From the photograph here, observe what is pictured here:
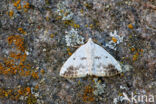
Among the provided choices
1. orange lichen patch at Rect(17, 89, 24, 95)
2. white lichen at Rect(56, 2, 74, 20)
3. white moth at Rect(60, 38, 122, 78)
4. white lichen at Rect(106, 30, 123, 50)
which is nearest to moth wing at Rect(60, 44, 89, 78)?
white moth at Rect(60, 38, 122, 78)

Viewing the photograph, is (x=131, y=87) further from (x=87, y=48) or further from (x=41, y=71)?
(x=41, y=71)

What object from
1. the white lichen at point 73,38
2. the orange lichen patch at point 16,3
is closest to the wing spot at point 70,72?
the white lichen at point 73,38

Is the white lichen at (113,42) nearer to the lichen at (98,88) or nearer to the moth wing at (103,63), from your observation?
the moth wing at (103,63)

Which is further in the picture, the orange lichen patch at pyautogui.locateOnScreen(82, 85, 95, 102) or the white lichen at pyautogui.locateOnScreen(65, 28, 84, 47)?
the white lichen at pyautogui.locateOnScreen(65, 28, 84, 47)

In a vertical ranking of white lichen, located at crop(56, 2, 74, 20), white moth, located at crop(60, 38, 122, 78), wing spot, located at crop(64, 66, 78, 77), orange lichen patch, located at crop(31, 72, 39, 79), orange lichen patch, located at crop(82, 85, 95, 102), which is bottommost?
orange lichen patch, located at crop(82, 85, 95, 102)

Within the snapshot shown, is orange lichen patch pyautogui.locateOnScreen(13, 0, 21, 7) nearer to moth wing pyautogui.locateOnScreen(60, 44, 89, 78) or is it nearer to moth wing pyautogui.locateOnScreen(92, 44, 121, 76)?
moth wing pyautogui.locateOnScreen(60, 44, 89, 78)

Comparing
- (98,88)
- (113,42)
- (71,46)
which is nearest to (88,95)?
(98,88)

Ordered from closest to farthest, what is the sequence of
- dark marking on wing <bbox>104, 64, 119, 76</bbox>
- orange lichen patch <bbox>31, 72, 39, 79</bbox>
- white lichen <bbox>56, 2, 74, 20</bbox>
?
dark marking on wing <bbox>104, 64, 119, 76</bbox> → orange lichen patch <bbox>31, 72, 39, 79</bbox> → white lichen <bbox>56, 2, 74, 20</bbox>

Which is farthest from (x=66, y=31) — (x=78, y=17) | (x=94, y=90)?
(x=94, y=90)
